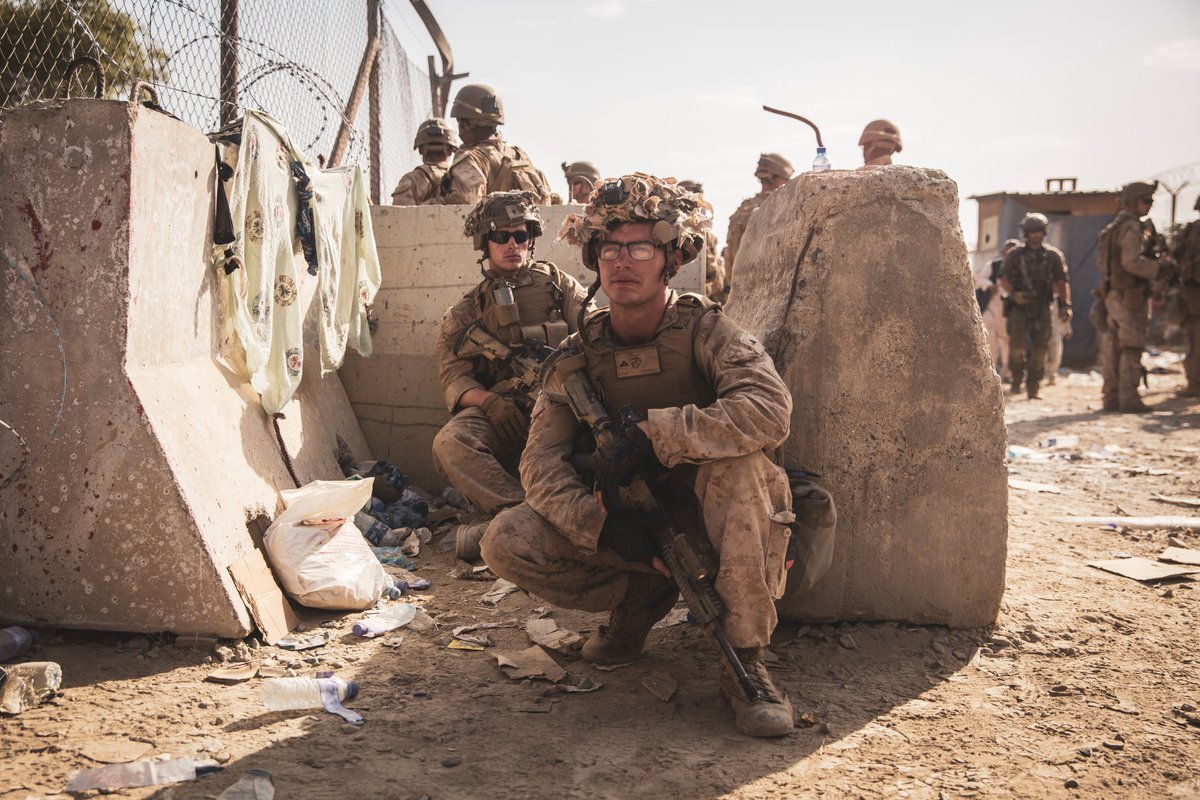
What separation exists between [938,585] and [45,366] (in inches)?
135

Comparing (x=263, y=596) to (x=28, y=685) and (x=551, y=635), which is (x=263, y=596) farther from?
(x=551, y=635)

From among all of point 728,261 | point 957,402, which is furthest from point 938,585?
point 728,261

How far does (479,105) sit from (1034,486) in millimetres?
5070

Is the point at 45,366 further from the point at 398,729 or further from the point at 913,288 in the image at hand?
the point at 913,288

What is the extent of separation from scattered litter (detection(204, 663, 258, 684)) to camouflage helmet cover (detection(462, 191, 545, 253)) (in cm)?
270

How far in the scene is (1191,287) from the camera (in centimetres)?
1038

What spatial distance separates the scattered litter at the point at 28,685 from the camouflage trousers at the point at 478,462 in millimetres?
2179

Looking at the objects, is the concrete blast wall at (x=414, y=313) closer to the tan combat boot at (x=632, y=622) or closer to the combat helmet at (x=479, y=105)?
the combat helmet at (x=479, y=105)

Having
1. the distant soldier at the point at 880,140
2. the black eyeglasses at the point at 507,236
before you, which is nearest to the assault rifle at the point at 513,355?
the black eyeglasses at the point at 507,236

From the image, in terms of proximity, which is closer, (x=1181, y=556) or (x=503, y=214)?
(x=1181, y=556)

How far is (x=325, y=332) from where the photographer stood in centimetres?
515

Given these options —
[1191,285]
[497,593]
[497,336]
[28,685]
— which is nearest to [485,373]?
[497,336]

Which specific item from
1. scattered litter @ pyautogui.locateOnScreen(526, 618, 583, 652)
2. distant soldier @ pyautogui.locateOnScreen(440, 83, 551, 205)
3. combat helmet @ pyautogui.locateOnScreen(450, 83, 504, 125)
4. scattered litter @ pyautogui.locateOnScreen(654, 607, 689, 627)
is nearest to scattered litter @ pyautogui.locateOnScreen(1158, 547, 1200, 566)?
scattered litter @ pyautogui.locateOnScreen(654, 607, 689, 627)

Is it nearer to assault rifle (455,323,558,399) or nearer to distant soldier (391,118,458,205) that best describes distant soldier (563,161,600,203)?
distant soldier (391,118,458,205)
